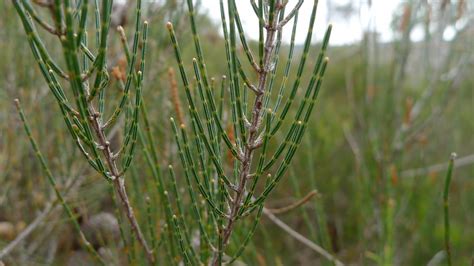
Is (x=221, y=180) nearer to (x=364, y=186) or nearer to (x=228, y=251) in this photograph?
(x=228, y=251)

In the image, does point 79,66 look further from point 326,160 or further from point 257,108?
point 326,160

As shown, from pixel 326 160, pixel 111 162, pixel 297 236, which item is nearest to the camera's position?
pixel 111 162

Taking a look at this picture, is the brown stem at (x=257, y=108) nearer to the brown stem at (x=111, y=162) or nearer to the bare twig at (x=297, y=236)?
the brown stem at (x=111, y=162)

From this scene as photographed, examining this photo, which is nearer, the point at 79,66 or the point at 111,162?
the point at 79,66

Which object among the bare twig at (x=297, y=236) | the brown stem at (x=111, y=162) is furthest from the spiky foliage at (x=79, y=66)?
the bare twig at (x=297, y=236)

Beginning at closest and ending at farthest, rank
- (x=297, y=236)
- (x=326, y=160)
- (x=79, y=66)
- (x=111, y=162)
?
(x=79, y=66), (x=111, y=162), (x=297, y=236), (x=326, y=160)

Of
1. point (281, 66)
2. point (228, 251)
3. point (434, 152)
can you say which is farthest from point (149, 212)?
point (281, 66)

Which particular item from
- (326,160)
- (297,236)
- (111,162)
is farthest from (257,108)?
(326,160)

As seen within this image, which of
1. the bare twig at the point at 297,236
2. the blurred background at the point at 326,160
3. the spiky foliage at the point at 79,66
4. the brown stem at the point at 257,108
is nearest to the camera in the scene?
the spiky foliage at the point at 79,66

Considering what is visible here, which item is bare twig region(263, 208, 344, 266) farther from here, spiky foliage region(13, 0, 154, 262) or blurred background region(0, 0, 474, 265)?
spiky foliage region(13, 0, 154, 262)
